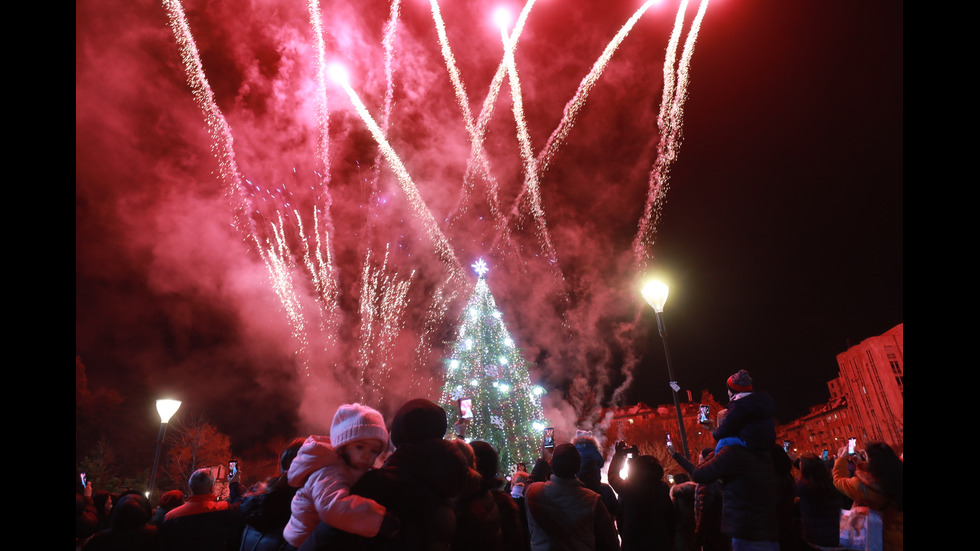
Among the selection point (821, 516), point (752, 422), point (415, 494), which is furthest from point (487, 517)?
point (821, 516)

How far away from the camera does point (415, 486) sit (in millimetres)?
2674


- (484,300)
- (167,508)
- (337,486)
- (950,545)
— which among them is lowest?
(167,508)

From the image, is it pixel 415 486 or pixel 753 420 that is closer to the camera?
pixel 415 486

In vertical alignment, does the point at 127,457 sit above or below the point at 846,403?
below

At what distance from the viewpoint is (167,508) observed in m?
6.27

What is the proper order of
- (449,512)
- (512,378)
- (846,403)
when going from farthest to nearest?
(846,403) < (512,378) < (449,512)

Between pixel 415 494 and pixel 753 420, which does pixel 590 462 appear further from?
pixel 415 494

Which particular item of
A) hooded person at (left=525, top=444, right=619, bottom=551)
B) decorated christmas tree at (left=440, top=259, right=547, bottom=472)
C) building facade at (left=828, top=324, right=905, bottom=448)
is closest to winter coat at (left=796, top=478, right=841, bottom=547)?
hooded person at (left=525, top=444, right=619, bottom=551)

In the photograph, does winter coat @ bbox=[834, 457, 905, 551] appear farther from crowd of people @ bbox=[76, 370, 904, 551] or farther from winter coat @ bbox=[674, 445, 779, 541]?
winter coat @ bbox=[674, 445, 779, 541]

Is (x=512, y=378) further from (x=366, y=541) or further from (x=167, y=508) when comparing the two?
(x=366, y=541)

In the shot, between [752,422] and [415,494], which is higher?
[752,422]

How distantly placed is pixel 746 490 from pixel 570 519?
1.56 m
